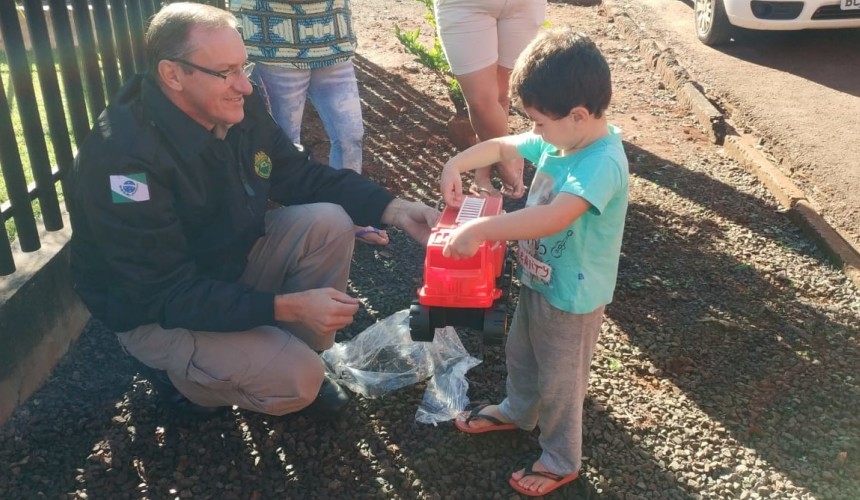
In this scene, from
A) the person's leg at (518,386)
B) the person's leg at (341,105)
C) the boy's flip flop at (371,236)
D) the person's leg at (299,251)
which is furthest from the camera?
the boy's flip flop at (371,236)

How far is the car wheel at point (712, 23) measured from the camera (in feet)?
24.9

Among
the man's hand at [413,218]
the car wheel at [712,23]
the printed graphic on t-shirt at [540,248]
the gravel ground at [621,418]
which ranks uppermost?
the printed graphic on t-shirt at [540,248]

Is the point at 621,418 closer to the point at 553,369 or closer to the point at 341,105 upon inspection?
the point at 553,369

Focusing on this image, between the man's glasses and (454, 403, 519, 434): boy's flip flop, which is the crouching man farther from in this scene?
(454, 403, 519, 434): boy's flip flop

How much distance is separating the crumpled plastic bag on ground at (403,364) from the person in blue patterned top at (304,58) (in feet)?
3.67

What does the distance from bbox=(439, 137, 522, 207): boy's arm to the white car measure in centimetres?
555

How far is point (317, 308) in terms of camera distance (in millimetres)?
2562

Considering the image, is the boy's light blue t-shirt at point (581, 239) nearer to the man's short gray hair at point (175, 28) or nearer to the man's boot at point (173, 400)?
the man's short gray hair at point (175, 28)

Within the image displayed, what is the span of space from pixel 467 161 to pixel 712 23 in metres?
5.95

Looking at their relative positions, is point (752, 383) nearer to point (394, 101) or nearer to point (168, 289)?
point (168, 289)

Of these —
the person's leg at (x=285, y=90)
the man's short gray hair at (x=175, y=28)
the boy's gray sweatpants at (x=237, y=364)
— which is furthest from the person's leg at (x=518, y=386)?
the person's leg at (x=285, y=90)

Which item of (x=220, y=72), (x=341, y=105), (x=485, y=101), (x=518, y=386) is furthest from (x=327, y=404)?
(x=485, y=101)

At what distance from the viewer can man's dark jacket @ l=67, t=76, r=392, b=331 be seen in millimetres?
2512

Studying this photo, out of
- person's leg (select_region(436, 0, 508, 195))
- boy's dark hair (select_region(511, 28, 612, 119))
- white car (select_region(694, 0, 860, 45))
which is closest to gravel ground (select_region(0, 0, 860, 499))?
person's leg (select_region(436, 0, 508, 195))
